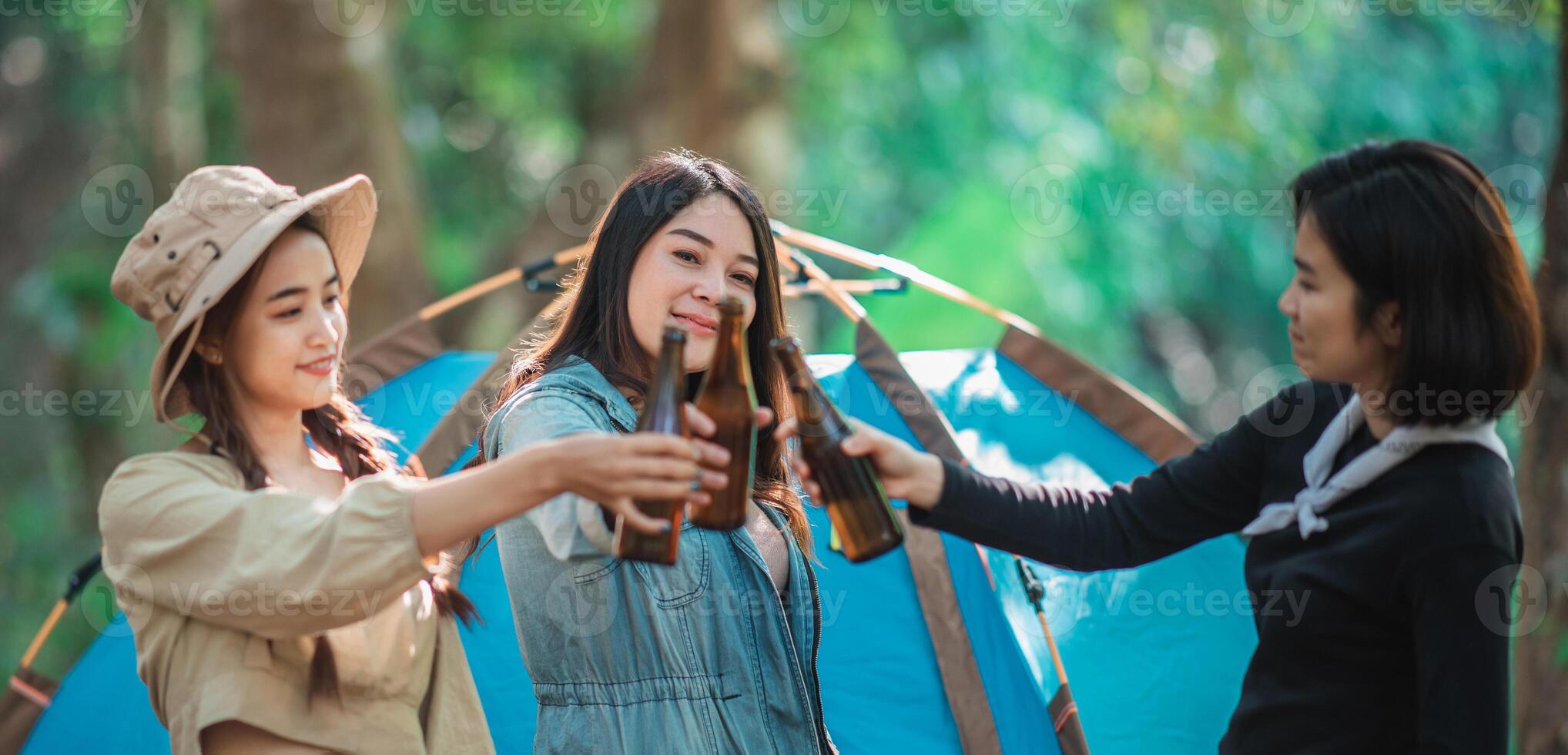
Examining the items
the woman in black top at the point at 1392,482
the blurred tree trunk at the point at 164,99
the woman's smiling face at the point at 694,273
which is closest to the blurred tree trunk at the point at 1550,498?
the woman in black top at the point at 1392,482

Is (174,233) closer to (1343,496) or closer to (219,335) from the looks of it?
(219,335)

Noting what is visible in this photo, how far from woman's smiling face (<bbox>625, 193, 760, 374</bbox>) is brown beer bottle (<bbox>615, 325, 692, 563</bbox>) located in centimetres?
40

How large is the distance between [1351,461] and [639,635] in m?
1.02

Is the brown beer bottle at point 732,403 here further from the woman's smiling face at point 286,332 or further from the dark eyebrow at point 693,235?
the woman's smiling face at point 286,332

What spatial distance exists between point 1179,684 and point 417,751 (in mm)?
1638

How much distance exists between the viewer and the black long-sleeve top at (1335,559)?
1.61m

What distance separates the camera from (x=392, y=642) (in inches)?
72.1

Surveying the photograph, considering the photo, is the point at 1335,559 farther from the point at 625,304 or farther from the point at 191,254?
the point at 191,254

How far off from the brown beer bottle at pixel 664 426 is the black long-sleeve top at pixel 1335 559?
0.48 metres

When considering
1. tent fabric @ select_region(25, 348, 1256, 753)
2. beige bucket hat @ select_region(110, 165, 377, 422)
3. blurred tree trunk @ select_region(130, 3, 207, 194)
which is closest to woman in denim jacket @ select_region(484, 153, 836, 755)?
beige bucket hat @ select_region(110, 165, 377, 422)

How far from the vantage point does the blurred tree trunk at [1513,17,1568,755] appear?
3.09 meters

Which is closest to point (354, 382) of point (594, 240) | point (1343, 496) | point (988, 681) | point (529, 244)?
point (594, 240)

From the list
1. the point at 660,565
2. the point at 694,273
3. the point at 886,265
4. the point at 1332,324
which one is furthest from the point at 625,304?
the point at 886,265

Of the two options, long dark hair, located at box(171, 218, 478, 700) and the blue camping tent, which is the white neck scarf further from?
long dark hair, located at box(171, 218, 478, 700)
